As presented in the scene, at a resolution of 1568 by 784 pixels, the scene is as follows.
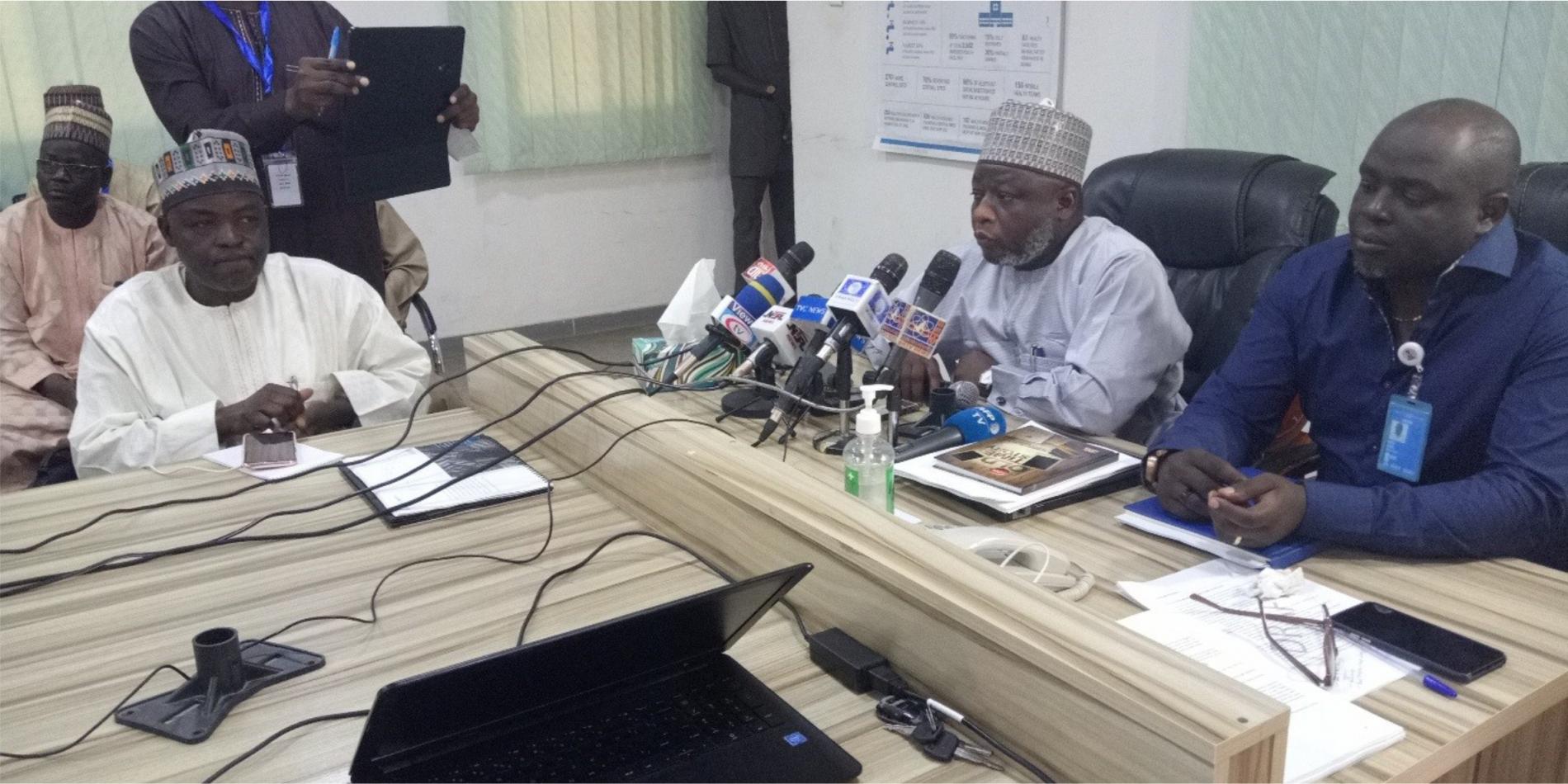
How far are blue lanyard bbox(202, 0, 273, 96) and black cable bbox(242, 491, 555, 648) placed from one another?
185cm

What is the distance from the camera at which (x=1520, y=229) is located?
5.88 ft

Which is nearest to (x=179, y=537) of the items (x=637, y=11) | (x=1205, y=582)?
(x=1205, y=582)

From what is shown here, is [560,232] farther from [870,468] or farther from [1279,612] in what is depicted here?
[1279,612]

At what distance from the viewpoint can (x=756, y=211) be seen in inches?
227

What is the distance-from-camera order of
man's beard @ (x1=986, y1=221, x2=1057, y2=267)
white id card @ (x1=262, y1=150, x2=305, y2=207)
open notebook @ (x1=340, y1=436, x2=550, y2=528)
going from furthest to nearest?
1. white id card @ (x1=262, y1=150, x2=305, y2=207)
2. man's beard @ (x1=986, y1=221, x2=1057, y2=267)
3. open notebook @ (x1=340, y1=436, x2=550, y2=528)

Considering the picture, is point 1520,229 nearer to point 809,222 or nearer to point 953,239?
point 953,239

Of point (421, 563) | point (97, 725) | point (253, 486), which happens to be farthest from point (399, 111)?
point (97, 725)

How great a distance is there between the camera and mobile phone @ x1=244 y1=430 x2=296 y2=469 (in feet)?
6.41

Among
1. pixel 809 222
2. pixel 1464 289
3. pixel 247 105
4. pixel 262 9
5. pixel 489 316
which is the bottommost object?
pixel 489 316

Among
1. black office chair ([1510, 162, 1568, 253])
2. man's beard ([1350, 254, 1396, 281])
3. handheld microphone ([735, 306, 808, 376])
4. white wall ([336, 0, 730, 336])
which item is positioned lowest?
white wall ([336, 0, 730, 336])

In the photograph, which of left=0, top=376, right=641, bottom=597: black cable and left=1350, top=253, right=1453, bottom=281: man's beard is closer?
left=0, top=376, right=641, bottom=597: black cable

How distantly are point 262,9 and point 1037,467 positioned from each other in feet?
7.96

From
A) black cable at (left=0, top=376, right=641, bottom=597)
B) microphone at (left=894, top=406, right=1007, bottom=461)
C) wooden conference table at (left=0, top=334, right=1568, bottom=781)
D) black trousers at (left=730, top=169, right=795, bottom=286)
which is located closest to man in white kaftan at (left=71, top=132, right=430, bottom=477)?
wooden conference table at (left=0, top=334, right=1568, bottom=781)

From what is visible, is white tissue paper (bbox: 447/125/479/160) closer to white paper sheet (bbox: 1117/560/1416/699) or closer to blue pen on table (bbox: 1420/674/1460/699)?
white paper sheet (bbox: 1117/560/1416/699)
